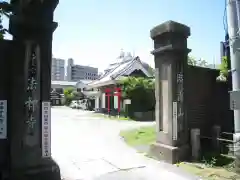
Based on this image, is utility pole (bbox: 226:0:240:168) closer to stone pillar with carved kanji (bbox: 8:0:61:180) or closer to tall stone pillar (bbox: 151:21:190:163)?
tall stone pillar (bbox: 151:21:190:163)

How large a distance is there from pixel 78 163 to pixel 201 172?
364cm

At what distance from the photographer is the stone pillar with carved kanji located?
5020mm

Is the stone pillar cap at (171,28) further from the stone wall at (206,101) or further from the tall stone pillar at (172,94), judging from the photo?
the stone wall at (206,101)

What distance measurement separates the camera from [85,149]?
9.12 m

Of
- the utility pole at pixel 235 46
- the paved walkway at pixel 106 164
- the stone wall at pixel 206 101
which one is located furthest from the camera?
the stone wall at pixel 206 101

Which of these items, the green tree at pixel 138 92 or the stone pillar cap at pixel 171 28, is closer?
the stone pillar cap at pixel 171 28

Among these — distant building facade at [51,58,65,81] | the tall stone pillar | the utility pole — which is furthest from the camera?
distant building facade at [51,58,65,81]

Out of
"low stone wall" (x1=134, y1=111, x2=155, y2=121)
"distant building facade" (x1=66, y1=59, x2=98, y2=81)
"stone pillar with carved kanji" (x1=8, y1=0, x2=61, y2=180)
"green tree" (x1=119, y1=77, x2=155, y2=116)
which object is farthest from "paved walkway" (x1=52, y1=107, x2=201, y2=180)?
"distant building facade" (x1=66, y1=59, x2=98, y2=81)

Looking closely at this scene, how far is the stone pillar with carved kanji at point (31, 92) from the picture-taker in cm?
502

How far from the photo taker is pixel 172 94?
24.5 ft

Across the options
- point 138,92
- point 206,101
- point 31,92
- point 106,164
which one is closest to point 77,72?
point 138,92

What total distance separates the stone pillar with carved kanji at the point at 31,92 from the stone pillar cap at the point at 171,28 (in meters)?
3.76

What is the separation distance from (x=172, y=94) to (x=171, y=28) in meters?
2.14

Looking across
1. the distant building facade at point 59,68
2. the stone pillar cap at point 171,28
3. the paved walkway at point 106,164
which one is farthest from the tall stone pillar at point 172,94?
the distant building facade at point 59,68
